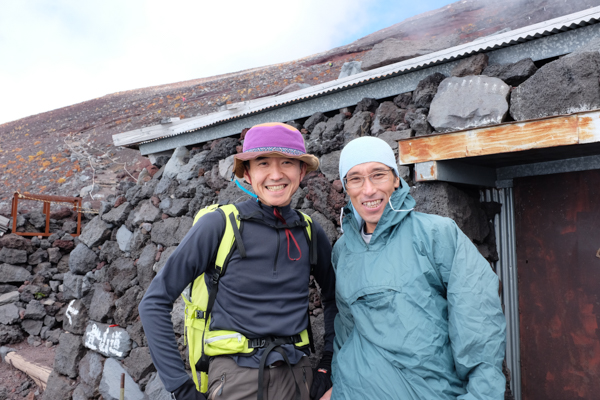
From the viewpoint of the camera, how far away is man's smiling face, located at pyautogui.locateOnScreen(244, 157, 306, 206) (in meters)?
2.04

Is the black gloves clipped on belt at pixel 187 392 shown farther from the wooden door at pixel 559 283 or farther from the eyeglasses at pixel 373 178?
the wooden door at pixel 559 283

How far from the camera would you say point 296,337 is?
2.03 meters

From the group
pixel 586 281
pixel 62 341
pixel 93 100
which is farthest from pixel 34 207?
pixel 93 100

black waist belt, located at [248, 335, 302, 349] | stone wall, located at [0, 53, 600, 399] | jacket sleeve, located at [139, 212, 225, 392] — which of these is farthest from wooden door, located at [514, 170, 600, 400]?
jacket sleeve, located at [139, 212, 225, 392]

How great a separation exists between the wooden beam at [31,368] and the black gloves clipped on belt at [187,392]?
546cm

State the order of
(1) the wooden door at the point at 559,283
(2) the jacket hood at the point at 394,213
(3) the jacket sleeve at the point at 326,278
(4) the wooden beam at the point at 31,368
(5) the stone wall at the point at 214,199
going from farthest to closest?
Answer: (4) the wooden beam at the point at 31,368
(1) the wooden door at the point at 559,283
(5) the stone wall at the point at 214,199
(3) the jacket sleeve at the point at 326,278
(2) the jacket hood at the point at 394,213

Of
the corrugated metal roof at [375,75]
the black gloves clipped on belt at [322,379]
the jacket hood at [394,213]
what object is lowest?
the black gloves clipped on belt at [322,379]

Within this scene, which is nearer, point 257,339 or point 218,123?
point 257,339

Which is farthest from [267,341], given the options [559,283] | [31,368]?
[31,368]

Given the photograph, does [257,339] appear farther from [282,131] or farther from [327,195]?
[327,195]

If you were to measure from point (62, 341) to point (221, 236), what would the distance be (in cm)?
439

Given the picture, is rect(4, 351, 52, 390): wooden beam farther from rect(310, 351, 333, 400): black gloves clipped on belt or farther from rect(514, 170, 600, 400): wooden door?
rect(514, 170, 600, 400): wooden door

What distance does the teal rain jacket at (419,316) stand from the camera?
1.54m

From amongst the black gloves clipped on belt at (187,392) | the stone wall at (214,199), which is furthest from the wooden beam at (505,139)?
the black gloves clipped on belt at (187,392)
